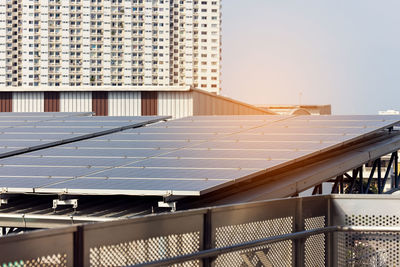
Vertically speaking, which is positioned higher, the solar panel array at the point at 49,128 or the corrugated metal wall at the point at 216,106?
the corrugated metal wall at the point at 216,106

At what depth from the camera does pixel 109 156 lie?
2270cm

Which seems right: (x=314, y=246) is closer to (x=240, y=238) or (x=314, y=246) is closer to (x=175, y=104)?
(x=240, y=238)

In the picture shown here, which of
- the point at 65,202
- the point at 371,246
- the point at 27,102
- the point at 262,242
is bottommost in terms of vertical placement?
the point at 65,202

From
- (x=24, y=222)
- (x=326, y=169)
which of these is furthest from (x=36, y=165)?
(x=326, y=169)

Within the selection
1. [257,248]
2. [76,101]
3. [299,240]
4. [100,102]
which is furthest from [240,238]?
[76,101]

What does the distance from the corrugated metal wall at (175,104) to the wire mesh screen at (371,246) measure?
1346 inches

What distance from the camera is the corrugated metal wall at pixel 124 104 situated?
46844 mm

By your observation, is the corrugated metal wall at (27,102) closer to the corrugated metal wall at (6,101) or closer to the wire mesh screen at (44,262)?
the corrugated metal wall at (6,101)

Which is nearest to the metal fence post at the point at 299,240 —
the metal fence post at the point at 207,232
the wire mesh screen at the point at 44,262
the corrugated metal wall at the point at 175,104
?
the metal fence post at the point at 207,232

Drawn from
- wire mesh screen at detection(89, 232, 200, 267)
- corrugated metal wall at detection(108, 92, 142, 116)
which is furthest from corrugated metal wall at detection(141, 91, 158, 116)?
wire mesh screen at detection(89, 232, 200, 267)

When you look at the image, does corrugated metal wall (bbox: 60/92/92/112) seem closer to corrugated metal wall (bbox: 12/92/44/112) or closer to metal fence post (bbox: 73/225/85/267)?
corrugated metal wall (bbox: 12/92/44/112)

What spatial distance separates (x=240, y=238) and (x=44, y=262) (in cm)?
325

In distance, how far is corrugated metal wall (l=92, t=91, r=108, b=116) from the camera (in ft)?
155

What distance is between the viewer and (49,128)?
30.8m
